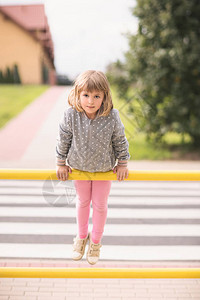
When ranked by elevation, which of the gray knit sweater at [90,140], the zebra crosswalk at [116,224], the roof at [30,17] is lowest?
the roof at [30,17]

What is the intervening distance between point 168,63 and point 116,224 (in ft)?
16.7

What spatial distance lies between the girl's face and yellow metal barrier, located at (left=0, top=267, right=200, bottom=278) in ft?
3.80

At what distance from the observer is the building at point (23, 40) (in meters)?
29.4

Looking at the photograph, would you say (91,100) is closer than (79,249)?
Yes

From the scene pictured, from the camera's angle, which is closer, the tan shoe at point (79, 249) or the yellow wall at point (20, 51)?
the tan shoe at point (79, 249)

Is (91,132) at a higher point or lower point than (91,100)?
lower

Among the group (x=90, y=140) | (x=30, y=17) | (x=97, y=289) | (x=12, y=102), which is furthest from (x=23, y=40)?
(x=90, y=140)

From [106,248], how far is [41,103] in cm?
1583

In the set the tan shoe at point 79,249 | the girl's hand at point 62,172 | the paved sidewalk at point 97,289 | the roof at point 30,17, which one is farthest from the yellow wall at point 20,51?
the girl's hand at point 62,172

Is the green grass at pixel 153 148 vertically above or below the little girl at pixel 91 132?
below

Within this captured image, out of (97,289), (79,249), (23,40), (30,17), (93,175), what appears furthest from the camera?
(30,17)

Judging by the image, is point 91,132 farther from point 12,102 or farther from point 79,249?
point 12,102

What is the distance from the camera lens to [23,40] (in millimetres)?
30938

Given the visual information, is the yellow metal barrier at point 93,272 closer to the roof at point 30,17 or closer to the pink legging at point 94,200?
the pink legging at point 94,200
